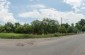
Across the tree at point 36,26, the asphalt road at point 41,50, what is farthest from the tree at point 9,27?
the asphalt road at point 41,50

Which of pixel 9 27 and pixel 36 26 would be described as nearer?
pixel 36 26

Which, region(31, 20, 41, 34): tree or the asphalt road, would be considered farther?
region(31, 20, 41, 34): tree

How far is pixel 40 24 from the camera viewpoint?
12519 cm

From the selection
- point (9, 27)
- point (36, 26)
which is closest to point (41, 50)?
point (36, 26)

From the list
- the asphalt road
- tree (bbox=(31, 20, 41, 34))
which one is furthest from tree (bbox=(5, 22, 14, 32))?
the asphalt road

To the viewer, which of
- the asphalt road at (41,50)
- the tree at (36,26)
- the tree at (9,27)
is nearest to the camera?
the asphalt road at (41,50)

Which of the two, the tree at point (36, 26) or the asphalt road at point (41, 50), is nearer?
the asphalt road at point (41, 50)

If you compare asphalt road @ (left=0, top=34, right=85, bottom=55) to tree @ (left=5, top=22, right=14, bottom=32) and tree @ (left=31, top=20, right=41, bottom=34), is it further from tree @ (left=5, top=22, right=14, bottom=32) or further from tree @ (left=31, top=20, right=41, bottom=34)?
tree @ (left=5, top=22, right=14, bottom=32)

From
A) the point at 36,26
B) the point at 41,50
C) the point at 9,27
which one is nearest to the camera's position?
the point at 41,50

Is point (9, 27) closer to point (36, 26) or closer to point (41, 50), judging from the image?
point (36, 26)

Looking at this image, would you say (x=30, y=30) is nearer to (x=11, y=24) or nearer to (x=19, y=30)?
(x=19, y=30)

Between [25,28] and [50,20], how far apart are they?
14.9 metres

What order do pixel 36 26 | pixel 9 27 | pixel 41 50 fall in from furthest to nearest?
pixel 9 27
pixel 36 26
pixel 41 50

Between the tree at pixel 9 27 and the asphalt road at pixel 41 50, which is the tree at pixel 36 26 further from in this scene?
the asphalt road at pixel 41 50
